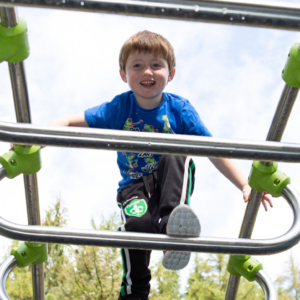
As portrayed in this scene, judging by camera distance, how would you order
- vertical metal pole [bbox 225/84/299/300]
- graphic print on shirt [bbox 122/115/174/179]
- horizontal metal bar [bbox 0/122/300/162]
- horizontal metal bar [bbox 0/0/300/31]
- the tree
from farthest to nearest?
1. the tree
2. graphic print on shirt [bbox 122/115/174/179]
3. vertical metal pole [bbox 225/84/299/300]
4. horizontal metal bar [bbox 0/122/300/162]
5. horizontal metal bar [bbox 0/0/300/31]

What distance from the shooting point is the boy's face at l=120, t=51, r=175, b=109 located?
2344mm

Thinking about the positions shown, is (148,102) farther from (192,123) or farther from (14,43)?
(14,43)

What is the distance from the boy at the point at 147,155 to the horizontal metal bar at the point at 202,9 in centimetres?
88

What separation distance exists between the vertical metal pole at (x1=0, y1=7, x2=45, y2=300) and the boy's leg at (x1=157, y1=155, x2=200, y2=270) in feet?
1.67

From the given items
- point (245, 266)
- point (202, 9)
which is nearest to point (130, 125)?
point (245, 266)

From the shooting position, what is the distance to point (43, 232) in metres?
1.58

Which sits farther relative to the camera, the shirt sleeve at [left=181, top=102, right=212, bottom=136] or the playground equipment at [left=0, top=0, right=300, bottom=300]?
the shirt sleeve at [left=181, top=102, right=212, bottom=136]

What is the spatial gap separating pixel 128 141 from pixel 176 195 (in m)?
0.74

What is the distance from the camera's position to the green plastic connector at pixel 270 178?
171cm

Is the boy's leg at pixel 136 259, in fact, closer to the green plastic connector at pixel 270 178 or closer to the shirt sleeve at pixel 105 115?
the shirt sleeve at pixel 105 115

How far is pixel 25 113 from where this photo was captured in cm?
168

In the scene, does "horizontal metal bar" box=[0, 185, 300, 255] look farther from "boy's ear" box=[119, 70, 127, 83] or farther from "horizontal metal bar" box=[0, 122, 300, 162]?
"boy's ear" box=[119, 70, 127, 83]

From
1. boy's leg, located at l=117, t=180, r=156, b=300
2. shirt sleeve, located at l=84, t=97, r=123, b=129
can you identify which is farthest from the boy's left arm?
shirt sleeve, located at l=84, t=97, r=123, b=129

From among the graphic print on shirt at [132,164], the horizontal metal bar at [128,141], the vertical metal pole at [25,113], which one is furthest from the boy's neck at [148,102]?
the horizontal metal bar at [128,141]
